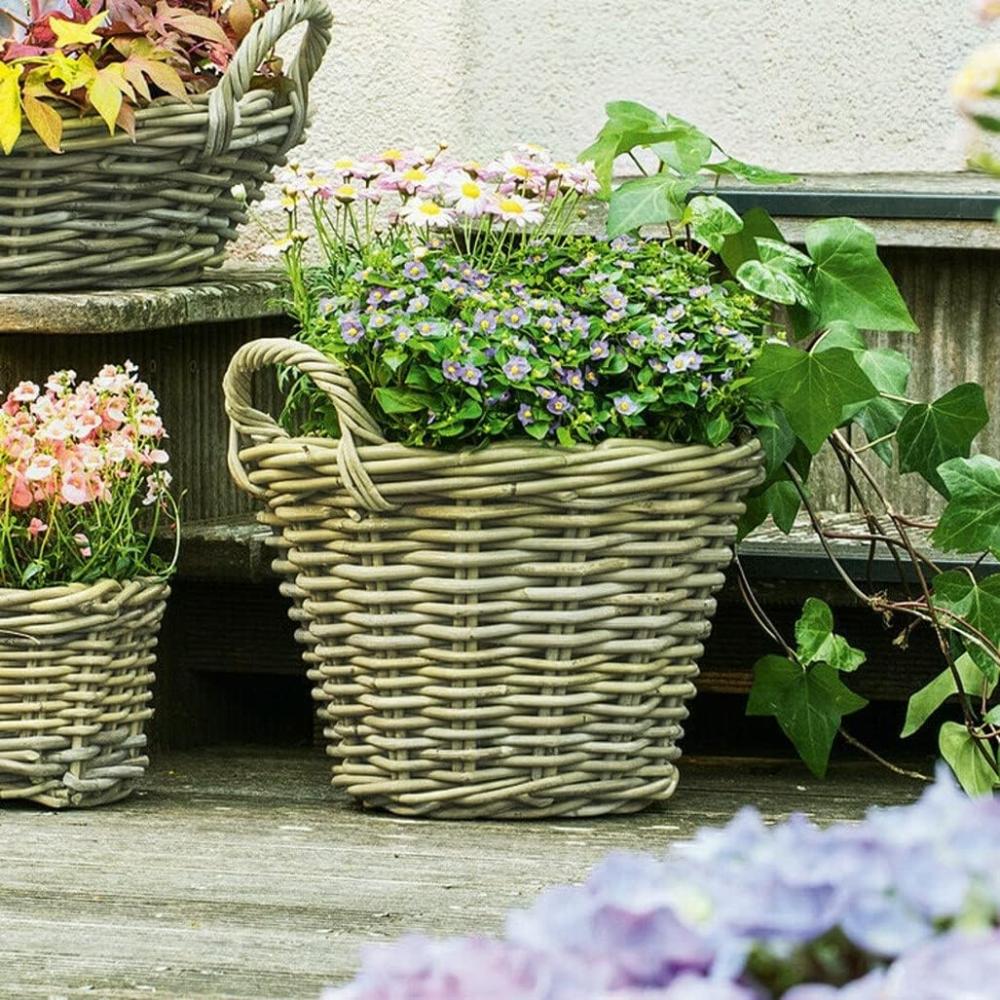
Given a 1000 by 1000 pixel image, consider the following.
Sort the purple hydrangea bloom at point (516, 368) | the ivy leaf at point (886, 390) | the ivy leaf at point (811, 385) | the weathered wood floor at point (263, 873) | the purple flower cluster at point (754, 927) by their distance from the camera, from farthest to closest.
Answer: the ivy leaf at point (886, 390) < the ivy leaf at point (811, 385) < the purple hydrangea bloom at point (516, 368) < the weathered wood floor at point (263, 873) < the purple flower cluster at point (754, 927)

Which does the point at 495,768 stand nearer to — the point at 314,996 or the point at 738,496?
the point at 738,496

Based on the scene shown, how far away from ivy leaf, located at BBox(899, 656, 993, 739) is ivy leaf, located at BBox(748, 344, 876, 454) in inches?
15.8

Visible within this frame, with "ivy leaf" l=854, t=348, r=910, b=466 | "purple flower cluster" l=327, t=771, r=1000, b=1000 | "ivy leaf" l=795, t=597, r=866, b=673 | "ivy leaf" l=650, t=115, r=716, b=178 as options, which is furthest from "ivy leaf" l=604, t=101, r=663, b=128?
"purple flower cluster" l=327, t=771, r=1000, b=1000

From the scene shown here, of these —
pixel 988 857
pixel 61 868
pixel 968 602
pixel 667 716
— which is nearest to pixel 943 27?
pixel 968 602

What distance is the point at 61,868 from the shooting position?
1907 millimetres

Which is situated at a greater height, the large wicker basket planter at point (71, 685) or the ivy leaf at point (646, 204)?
the ivy leaf at point (646, 204)

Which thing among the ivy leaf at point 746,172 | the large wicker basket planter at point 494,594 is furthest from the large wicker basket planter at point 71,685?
the ivy leaf at point 746,172

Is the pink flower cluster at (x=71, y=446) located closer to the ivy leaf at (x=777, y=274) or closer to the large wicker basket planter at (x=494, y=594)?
the large wicker basket planter at (x=494, y=594)

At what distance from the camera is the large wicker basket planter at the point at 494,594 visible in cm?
204

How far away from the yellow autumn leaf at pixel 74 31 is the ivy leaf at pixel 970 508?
115 centimetres

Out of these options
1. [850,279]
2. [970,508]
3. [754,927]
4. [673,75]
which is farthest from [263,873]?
[673,75]

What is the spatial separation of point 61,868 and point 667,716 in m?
0.71

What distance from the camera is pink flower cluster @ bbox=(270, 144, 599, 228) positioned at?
7.01ft

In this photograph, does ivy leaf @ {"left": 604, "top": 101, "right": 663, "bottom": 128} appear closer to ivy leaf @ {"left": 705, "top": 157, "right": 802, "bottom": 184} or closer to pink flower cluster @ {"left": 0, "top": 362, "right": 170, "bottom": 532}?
ivy leaf @ {"left": 705, "top": 157, "right": 802, "bottom": 184}
